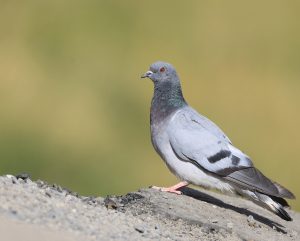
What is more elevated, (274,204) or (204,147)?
(204,147)

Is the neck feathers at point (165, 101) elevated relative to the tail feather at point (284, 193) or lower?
elevated

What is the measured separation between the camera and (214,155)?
5.26 meters

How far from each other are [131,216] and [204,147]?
37.7 inches

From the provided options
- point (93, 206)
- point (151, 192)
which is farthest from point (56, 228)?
point (151, 192)

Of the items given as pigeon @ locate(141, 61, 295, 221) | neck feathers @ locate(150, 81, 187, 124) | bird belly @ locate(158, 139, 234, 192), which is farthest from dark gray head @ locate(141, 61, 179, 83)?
bird belly @ locate(158, 139, 234, 192)

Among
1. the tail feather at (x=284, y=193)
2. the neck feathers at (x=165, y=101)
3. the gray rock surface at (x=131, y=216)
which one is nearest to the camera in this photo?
the gray rock surface at (x=131, y=216)

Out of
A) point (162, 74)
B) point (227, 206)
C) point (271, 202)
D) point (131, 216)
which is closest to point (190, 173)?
point (227, 206)

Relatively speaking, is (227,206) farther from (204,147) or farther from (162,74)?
(162,74)

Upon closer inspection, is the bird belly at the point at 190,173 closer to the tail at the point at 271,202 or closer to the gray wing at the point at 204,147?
the gray wing at the point at 204,147

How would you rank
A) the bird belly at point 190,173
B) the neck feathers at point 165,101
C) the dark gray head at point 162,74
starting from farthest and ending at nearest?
the dark gray head at point 162,74, the neck feathers at point 165,101, the bird belly at point 190,173

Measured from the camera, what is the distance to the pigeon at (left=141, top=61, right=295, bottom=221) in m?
5.22

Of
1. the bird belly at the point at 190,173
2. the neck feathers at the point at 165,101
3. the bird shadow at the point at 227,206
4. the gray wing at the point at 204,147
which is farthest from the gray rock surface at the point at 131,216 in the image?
the neck feathers at the point at 165,101

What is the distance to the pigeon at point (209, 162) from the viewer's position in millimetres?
5223

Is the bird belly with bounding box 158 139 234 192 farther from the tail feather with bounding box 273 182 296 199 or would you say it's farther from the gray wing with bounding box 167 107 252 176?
the tail feather with bounding box 273 182 296 199
